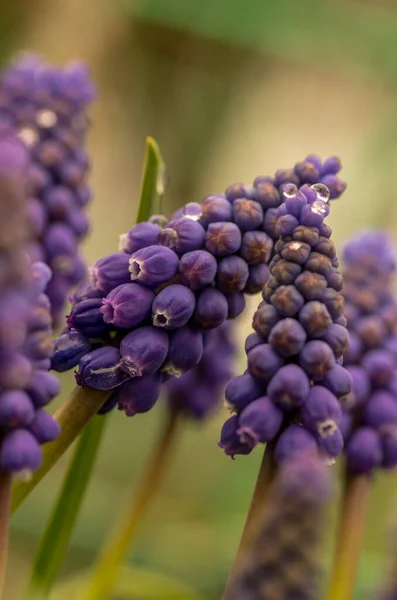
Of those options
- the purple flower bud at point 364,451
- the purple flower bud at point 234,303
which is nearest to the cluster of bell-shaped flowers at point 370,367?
the purple flower bud at point 364,451

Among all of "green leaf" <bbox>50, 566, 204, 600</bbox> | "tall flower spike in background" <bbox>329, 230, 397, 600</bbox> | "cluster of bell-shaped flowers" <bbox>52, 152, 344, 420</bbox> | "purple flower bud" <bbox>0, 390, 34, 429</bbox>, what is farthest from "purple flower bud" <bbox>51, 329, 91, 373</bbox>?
"green leaf" <bbox>50, 566, 204, 600</bbox>

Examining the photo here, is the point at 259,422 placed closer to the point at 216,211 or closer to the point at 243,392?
the point at 243,392

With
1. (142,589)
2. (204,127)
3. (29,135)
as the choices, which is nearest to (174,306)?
(29,135)

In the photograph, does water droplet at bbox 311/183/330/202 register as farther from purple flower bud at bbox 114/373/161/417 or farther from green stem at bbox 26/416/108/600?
green stem at bbox 26/416/108/600

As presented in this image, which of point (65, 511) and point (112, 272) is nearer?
point (112, 272)

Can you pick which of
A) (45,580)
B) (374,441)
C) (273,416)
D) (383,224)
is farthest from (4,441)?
(383,224)

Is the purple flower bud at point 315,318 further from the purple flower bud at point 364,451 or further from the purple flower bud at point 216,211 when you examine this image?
the purple flower bud at point 364,451
